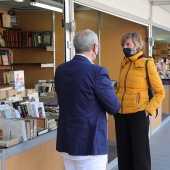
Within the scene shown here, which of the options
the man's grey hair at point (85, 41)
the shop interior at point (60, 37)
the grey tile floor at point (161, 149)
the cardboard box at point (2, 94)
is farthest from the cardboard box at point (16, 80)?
the shop interior at point (60, 37)

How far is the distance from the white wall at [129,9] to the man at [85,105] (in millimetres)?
1444

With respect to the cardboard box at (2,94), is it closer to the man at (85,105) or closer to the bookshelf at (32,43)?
the man at (85,105)

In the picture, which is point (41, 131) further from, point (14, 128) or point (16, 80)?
point (16, 80)

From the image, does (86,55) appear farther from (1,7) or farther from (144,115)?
(1,7)

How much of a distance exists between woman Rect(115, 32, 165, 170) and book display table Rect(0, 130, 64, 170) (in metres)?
0.75

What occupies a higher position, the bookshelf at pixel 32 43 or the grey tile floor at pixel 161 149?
the bookshelf at pixel 32 43

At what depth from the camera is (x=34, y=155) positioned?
9.55 feet

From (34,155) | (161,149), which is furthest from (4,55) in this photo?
(34,155)

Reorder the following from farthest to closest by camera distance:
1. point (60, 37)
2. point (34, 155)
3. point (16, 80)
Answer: point (60, 37), point (16, 80), point (34, 155)

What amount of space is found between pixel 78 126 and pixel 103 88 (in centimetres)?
29

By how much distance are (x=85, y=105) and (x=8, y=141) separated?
0.80m

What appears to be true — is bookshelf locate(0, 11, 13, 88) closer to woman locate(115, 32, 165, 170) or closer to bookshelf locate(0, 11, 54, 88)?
bookshelf locate(0, 11, 54, 88)

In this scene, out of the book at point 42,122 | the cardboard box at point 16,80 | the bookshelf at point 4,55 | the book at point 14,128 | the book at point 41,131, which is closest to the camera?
the book at point 14,128

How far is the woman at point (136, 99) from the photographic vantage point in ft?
11.1
